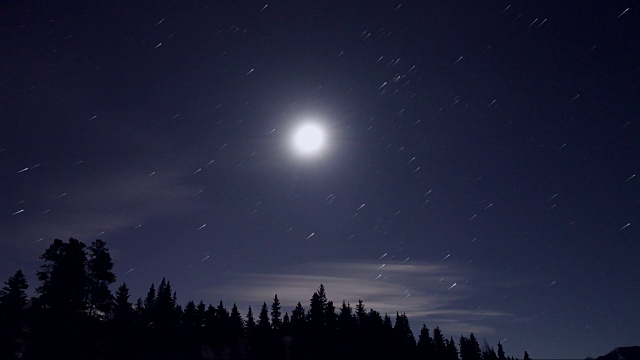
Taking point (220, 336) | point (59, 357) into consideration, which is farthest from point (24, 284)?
point (220, 336)

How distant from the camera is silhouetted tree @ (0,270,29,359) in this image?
30.4m

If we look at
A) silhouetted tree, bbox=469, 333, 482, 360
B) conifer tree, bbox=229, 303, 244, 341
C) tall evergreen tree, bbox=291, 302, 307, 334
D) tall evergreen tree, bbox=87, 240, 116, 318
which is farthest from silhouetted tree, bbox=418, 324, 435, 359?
tall evergreen tree, bbox=87, 240, 116, 318

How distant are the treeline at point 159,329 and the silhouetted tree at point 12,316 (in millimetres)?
66

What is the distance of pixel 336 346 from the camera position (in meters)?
80.6

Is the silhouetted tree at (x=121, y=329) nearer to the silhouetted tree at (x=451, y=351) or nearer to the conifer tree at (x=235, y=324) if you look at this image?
the conifer tree at (x=235, y=324)

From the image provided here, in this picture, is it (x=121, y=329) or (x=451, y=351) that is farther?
(x=451, y=351)

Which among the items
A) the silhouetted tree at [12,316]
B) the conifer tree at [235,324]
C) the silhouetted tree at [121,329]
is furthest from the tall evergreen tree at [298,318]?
the silhouetted tree at [12,316]

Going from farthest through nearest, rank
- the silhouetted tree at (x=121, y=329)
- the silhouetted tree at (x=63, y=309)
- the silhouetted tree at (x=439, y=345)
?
the silhouetted tree at (x=439, y=345) → the silhouetted tree at (x=121, y=329) → the silhouetted tree at (x=63, y=309)

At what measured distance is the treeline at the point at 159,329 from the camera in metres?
28.2

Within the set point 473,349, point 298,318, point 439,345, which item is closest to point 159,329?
point 298,318

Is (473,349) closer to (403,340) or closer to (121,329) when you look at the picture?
(403,340)

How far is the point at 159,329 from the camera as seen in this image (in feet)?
208

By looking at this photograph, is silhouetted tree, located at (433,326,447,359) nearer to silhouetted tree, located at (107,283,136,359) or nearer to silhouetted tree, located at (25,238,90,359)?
silhouetted tree, located at (107,283,136,359)

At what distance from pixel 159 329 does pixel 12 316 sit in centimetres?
3431
